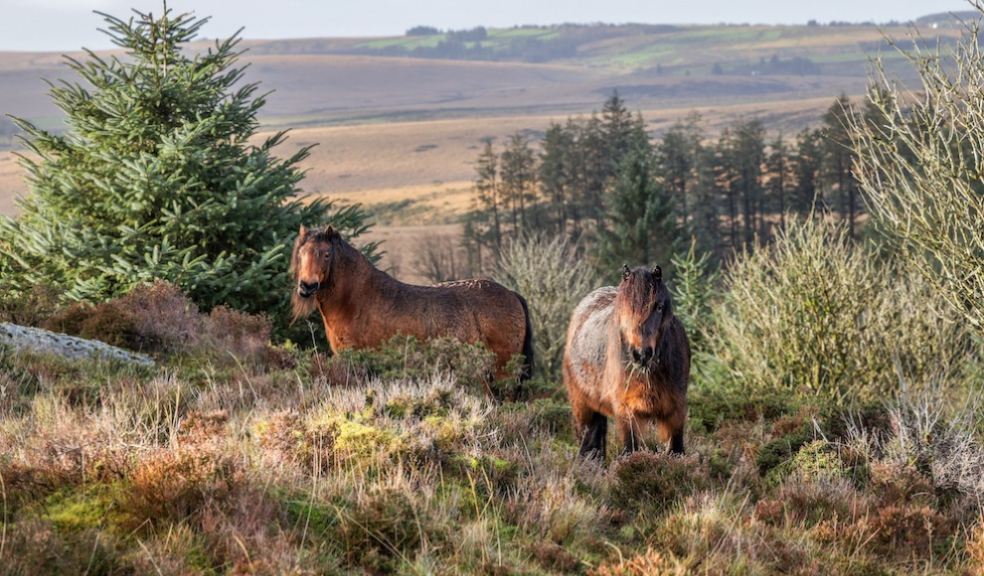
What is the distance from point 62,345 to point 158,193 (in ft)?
14.6

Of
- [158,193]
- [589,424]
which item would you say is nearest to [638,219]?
[158,193]

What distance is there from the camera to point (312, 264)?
36.6ft

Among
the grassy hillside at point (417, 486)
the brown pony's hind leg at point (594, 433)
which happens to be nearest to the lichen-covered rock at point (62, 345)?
the grassy hillside at point (417, 486)

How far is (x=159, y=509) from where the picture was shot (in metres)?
5.34

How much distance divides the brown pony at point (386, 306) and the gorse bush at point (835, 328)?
8178 millimetres

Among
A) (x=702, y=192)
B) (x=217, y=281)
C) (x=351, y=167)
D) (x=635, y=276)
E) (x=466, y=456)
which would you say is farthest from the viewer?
(x=351, y=167)

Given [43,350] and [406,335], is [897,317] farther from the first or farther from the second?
[43,350]

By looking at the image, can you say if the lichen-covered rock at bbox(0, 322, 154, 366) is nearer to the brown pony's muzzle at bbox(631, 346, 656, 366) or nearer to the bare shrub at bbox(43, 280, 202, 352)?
the bare shrub at bbox(43, 280, 202, 352)

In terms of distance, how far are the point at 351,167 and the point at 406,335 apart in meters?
159

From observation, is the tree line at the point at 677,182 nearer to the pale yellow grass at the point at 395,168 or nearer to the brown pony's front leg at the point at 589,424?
the pale yellow grass at the point at 395,168

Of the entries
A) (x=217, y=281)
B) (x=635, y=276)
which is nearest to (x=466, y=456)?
(x=635, y=276)

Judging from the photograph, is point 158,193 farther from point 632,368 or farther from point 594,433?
point 632,368

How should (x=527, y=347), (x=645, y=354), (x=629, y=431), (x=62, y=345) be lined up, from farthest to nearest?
(x=527, y=347), (x=62, y=345), (x=629, y=431), (x=645, y=354)

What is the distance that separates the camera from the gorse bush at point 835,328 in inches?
740
